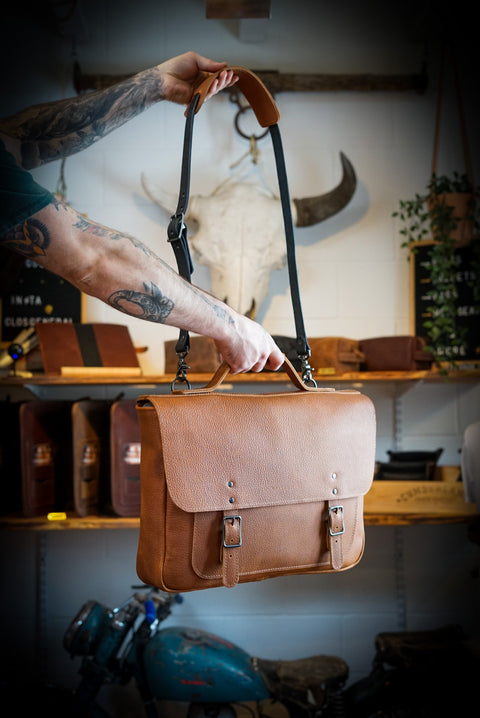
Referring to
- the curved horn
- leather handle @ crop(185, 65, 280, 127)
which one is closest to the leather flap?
leather handle @ crop(185, 65, 280, 127)

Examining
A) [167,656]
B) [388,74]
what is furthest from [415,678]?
[388,74]

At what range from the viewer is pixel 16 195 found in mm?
896

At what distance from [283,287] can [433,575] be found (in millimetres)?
1526

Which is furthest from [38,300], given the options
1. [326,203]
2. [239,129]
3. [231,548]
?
[231,548]

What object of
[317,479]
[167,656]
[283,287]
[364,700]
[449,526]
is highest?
[283,287]

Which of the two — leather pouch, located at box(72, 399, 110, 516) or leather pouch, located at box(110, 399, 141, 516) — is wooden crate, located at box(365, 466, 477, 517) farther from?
leather pouch, located at box(72, 399, 110, 516)

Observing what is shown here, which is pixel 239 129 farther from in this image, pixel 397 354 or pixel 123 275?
pixel 123 275

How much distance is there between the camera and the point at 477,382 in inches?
109

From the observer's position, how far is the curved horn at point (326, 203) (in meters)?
2.60

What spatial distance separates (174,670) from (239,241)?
169cm

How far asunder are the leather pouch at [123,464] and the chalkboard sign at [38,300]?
67cm

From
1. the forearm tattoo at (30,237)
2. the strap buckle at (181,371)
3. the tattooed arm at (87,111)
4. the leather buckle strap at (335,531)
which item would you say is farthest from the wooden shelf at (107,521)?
the forearm tattoo at (30,237)

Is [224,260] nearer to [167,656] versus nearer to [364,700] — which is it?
[167,656]

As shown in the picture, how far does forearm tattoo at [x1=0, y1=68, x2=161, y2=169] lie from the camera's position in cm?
137
